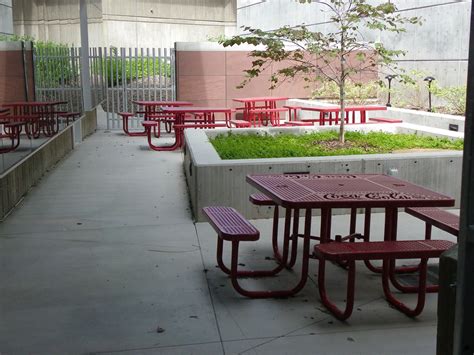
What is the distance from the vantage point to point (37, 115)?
11680 mm

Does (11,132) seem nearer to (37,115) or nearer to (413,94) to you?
(37,115)

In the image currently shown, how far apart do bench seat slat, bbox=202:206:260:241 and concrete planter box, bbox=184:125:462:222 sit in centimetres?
157

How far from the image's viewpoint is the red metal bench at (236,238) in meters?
4.70

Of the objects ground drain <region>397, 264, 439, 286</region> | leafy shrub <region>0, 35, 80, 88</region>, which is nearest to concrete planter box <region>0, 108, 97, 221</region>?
leafy shrub <region>0, 35, 80, 88</region>

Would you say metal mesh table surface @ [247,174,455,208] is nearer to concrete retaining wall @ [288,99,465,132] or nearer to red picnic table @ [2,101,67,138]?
red picnic table @ [2,101,67,138]

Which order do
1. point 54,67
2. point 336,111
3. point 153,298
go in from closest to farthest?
point 153,298
point 336,111
point 54,67

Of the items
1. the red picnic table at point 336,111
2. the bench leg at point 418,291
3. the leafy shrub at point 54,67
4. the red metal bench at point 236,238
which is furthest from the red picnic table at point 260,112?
the bench leg at point 418,291

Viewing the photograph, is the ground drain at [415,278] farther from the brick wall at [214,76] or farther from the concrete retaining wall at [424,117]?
the brick wall at [214,76]

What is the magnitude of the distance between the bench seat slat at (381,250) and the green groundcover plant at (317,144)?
387 centimetres

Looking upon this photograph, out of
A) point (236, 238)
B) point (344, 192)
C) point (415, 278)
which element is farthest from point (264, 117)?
point (236, 238)

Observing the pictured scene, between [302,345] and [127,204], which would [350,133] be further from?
[302,345]

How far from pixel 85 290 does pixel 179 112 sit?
8428 millimetres

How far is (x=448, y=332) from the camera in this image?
8.41 ft

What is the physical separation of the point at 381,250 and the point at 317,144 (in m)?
5.41
